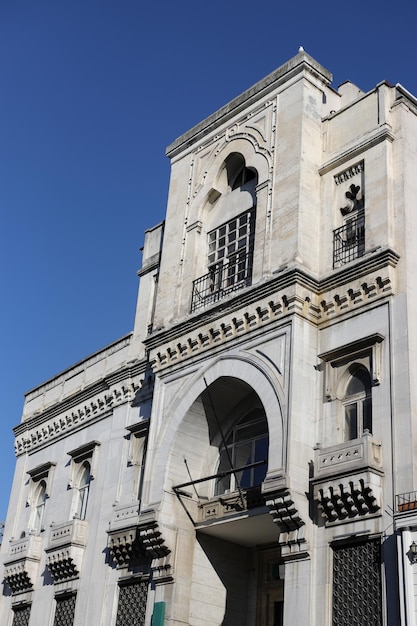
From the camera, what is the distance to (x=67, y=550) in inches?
1138

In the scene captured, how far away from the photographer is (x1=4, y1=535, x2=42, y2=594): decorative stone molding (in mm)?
31047

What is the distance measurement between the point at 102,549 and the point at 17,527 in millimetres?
Result: 7628

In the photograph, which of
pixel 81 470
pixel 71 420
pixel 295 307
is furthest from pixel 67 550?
pixel 295 307

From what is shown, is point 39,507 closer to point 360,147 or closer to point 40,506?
point 40,506

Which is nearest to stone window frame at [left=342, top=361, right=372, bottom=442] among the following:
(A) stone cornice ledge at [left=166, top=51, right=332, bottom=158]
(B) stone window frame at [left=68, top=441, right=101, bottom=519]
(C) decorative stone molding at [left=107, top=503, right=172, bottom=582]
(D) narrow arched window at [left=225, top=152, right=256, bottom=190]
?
(C) decorative stone molding at [left=107, top=503, right=172, bottom=582]

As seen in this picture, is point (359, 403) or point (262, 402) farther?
Result: point (262, 402)

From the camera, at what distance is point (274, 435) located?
2195 centimetres

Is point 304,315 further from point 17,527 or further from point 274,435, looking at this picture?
point 17,527

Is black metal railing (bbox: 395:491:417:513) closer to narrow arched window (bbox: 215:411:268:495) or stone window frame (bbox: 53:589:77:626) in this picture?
narrow arched window (bbox: 215:411:268:495)

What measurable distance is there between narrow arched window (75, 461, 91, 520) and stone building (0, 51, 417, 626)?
4.4 inches

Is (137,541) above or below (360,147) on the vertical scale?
below

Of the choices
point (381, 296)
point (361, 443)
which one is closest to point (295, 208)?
point (381, 296)

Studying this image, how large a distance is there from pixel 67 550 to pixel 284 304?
38.8 ft

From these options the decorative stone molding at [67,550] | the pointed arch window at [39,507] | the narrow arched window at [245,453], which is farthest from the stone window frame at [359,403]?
the pointed arch window at [39,507]
